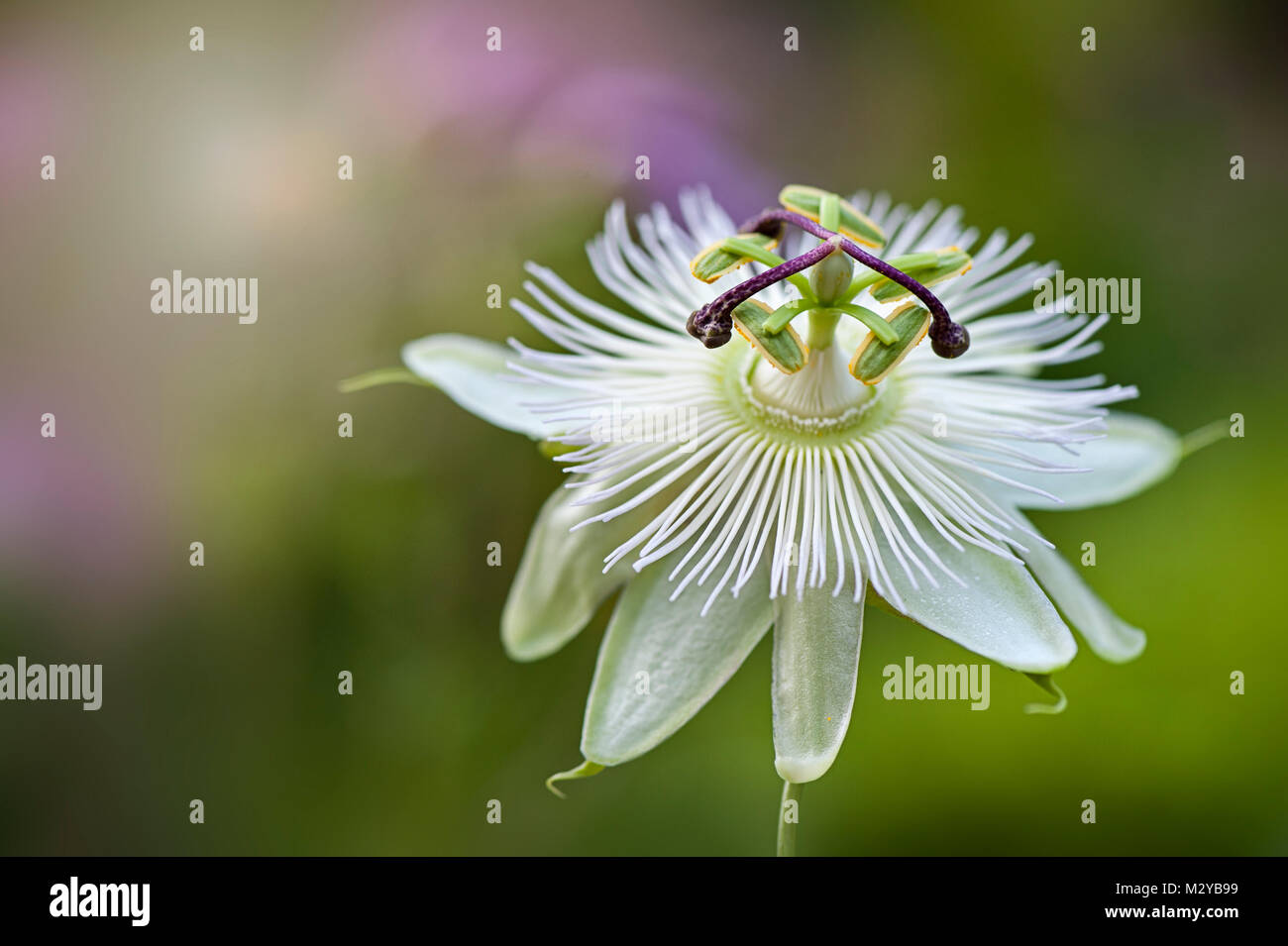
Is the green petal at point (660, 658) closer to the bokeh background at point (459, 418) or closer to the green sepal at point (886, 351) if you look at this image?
the green sepal at point (886, 351)

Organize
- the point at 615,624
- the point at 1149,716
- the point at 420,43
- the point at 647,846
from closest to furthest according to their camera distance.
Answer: the point at 615,624 < the point at 647,846 < the point at 1149,716 < the point at 420,43

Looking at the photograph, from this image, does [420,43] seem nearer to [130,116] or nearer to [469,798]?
[130,116]

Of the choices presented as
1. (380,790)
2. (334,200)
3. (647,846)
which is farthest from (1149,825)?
(334,200)

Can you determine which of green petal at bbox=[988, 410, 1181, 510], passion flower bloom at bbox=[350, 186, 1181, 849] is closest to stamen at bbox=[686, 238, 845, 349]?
passion flower bloom at bbox=[350, 186, 1181, 849]

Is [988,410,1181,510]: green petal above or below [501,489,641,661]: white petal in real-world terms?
above

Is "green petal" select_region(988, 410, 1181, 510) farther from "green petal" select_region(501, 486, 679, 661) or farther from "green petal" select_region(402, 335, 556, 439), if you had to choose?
"green petal" select_region(402, 335, 556, 439)

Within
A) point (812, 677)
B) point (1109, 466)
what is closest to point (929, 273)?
point (1109, 466)
